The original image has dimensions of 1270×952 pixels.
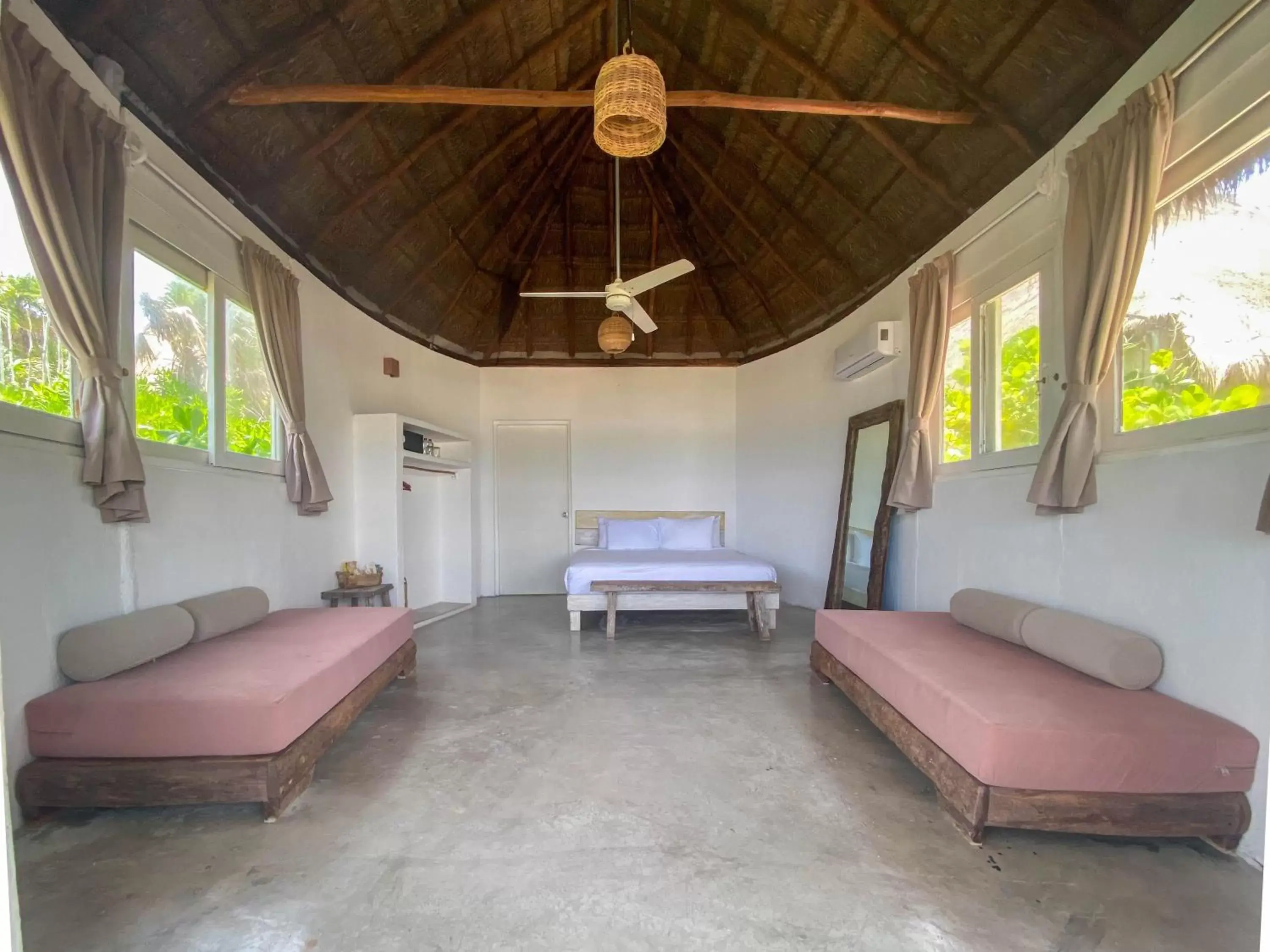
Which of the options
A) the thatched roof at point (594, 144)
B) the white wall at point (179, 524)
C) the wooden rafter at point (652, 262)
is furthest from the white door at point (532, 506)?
the white wall at point (179, 524)

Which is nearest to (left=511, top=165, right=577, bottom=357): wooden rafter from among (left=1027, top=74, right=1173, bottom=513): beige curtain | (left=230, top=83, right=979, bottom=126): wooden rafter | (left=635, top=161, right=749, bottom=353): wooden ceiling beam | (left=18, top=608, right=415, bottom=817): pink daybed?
(left=635, top=161, right=749, bottom=353): wooden ceiling beam

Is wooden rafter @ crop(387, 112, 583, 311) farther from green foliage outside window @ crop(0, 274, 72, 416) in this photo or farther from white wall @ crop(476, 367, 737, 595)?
green foliage outside window @ crop(0, 274, 72, 416)

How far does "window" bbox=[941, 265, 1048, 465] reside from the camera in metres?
3.21

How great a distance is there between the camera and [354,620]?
11.1 ft

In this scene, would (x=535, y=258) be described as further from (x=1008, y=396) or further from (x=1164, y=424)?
(x=1164, y=424)

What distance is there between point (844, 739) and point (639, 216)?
5425 millimetres

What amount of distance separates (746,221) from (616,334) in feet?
5.52

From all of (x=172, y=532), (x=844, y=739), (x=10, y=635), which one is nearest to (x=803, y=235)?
(x=844, y=739)

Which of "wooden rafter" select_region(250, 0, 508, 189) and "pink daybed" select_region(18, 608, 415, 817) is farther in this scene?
"wooden rafter" select_region(250, 0, 508, 189)

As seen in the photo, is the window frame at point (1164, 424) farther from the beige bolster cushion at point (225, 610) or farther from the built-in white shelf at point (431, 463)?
the built-in white shelf at point (431, 463)

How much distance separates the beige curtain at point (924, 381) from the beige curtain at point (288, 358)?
158 inches

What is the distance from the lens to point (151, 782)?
2.07 meters

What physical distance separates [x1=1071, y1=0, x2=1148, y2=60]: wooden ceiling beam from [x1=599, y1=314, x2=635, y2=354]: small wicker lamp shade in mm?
3506

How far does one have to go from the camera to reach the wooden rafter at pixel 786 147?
4477mm
